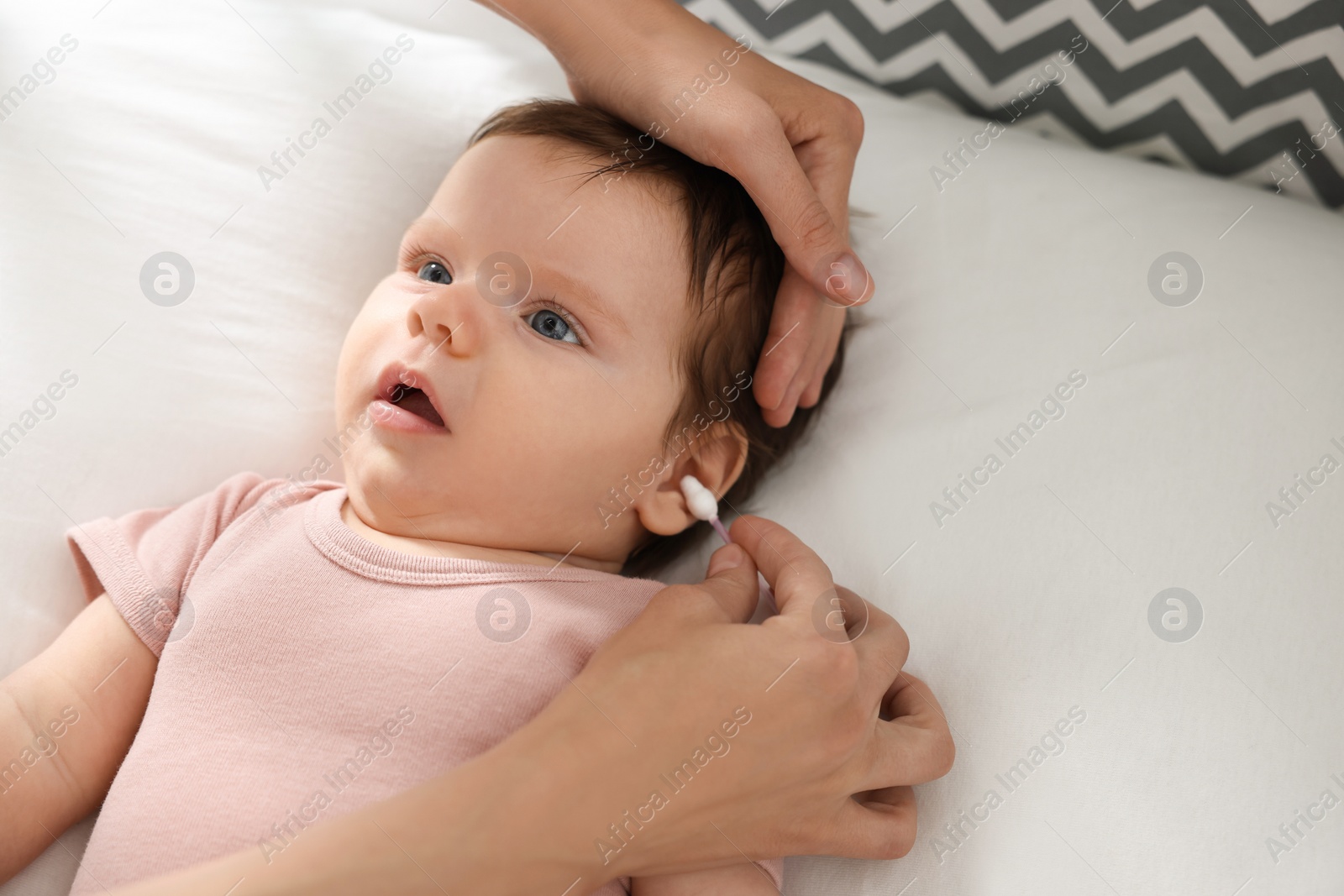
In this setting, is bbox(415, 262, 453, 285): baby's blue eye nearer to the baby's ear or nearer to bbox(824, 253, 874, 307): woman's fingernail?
the baby's ear

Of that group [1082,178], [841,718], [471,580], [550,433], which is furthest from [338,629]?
[1082,178]

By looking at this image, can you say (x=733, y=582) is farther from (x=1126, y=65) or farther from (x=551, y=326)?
(x=1126, y=65)

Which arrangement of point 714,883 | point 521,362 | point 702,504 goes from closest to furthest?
point 714,883 → point 521,362 → point 702,504

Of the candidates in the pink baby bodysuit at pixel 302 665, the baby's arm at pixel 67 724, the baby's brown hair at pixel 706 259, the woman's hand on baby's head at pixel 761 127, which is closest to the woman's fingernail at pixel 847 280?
the woman's hand on baby's head at pixel 761 127

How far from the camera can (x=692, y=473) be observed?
127cm

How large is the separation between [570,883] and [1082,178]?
47.2 inches

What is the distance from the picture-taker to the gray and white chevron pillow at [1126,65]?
56.7 inches

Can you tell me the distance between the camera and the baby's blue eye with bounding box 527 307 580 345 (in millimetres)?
1143

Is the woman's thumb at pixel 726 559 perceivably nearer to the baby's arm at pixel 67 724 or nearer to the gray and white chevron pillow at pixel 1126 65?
the baby's arm at pixel 67 724

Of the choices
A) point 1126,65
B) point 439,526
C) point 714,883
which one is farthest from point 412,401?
point 1126,65

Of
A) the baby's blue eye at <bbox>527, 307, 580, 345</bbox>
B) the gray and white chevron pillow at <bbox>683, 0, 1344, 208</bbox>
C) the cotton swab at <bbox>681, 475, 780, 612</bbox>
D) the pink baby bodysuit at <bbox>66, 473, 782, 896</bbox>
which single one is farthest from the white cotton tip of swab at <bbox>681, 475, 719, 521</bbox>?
the gray and white chevron pillow at <bbox>683, 0, 1344, 208</bbox>

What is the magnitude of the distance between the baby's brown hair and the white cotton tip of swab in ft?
0.14

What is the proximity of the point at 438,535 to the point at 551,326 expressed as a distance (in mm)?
278

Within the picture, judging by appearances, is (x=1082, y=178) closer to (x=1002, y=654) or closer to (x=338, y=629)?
(x=1002, y=654)
